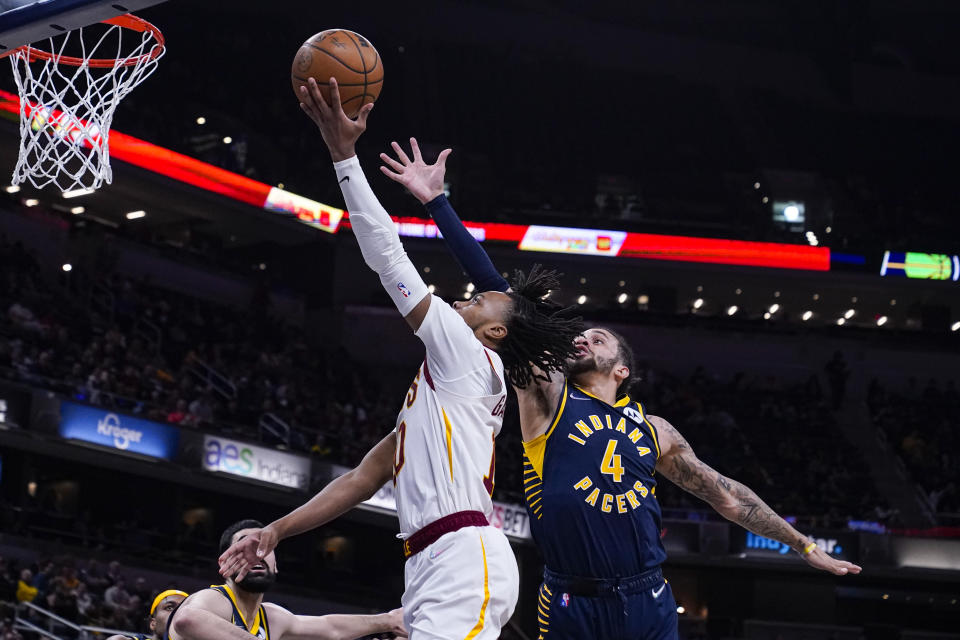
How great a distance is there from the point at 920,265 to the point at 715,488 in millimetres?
27045

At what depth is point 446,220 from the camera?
4836mm

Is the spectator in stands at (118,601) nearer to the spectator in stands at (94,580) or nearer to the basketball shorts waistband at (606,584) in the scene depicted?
the spectator in stands at (94,580)

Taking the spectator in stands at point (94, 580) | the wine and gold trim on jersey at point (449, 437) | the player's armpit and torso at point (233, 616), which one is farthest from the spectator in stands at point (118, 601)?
the wine and gold trim on jersey at point (449, 437)

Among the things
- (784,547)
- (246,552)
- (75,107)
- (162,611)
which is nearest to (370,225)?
(246,552)

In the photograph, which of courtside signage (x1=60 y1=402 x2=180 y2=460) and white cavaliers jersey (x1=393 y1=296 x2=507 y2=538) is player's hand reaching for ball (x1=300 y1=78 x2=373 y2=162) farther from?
courtside signage (x1=60 y1=402 x2=180 y2=460)

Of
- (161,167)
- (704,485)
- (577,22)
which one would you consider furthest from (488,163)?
(704,485)

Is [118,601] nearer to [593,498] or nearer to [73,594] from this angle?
[73,594]

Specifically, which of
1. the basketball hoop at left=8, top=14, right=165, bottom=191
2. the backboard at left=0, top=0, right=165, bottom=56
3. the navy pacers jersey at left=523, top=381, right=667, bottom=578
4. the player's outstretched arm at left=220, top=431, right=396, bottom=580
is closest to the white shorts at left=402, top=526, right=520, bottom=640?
the player's outstretched arm at left=220, top=431, right=396, bottom=580

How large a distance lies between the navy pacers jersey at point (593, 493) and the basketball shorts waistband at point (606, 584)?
23 millimetres

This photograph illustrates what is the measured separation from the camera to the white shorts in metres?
4.04

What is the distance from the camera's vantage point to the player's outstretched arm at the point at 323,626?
5340 millimetres

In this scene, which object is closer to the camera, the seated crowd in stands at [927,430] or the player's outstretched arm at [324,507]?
the player's outstretched arm at [324,507]

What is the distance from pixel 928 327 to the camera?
32969mm

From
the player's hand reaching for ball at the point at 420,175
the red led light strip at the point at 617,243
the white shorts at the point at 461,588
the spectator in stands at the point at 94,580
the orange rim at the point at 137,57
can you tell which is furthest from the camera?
the red led light strip at the point at 617,243
